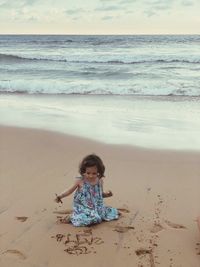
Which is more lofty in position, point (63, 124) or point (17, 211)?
point (63, 124)

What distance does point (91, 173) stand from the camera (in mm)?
4816

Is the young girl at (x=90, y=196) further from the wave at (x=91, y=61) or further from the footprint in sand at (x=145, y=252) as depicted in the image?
the wave at (x=91, y=61)

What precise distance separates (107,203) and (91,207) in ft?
1.69

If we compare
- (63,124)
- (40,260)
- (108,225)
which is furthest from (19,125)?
(40,260)

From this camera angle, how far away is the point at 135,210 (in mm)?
5059

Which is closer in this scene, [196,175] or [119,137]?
[196,175]

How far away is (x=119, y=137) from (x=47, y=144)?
1.18 meters

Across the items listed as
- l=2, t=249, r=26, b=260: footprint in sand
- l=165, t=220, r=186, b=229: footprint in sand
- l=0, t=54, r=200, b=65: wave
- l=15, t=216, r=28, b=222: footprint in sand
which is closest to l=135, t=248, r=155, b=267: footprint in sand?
l=165, t=220, r=186, b=229: footprint in sand

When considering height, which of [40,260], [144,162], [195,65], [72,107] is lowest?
[40,260]

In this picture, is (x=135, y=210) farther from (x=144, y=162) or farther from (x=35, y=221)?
(x=144, y=162)

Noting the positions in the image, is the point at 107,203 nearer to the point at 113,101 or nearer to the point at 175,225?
the point at 175,225

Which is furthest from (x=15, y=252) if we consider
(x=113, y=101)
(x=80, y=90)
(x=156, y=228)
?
(x=80, y=90)

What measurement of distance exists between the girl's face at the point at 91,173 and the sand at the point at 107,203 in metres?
0.46

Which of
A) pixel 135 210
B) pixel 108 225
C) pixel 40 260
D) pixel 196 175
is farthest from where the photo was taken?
pixel 196 175
